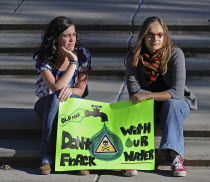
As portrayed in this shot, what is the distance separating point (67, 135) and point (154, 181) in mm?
784

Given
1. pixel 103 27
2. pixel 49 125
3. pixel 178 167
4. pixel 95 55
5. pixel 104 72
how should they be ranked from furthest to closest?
pixel 103 27, pixel 95 55, pixel 104 72, pixel 49 125, pixel 178 167

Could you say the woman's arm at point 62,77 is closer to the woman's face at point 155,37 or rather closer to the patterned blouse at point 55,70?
the patterned blouse at point 55,70

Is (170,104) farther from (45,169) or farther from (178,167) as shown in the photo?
(45,169)

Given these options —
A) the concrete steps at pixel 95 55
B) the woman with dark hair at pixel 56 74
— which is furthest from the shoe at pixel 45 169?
the concrete steps at pixel 95 55

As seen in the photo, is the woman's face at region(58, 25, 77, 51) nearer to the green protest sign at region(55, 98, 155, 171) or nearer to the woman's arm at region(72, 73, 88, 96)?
the woman's arm at region(72, 73, 88, 96)

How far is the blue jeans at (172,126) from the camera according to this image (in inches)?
206

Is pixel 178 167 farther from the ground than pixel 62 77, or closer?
closer

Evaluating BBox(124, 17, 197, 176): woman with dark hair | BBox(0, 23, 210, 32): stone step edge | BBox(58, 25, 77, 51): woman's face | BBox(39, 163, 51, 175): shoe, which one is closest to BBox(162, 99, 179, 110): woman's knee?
BBox(124, 17, 197, 176): woman with dark hair

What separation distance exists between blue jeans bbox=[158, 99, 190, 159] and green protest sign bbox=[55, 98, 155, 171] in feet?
0.39

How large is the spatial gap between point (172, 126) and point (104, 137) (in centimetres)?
55

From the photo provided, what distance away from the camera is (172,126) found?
5.25 metres

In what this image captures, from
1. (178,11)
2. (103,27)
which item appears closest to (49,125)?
(103,27)

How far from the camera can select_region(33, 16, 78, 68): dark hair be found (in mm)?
5559

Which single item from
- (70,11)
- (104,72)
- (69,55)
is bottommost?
(69,55)
